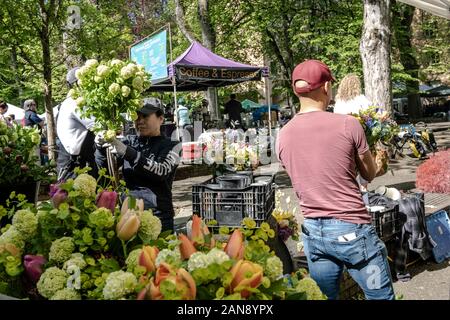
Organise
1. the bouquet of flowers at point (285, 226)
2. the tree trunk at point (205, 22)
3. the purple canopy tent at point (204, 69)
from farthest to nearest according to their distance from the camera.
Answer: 1. the tree trunk at point (205, 22)
2. the purple canopy tent at point (204, 69)
3. the bouquet of flowers at point (285, 226)

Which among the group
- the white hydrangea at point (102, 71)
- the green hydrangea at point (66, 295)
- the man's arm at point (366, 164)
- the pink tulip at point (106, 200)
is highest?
the white hydrangea at point (102, 71)

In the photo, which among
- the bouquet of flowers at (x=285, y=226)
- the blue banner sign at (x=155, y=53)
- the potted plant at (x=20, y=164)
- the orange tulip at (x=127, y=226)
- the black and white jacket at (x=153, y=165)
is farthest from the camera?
the blue banner sign at (x=155, y=53)

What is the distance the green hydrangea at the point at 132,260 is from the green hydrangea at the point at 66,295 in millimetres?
175

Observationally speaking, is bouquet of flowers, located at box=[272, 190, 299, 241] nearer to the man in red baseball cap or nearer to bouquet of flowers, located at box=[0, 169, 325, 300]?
the man in red baseball cap

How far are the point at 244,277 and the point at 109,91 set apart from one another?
6.12ft

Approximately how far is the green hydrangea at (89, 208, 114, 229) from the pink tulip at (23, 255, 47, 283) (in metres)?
0.21

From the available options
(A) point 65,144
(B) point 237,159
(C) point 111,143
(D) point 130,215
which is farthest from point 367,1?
(D) point 130,215

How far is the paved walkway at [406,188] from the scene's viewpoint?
4.58m

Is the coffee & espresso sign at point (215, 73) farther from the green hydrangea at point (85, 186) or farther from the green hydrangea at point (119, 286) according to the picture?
the green hydrangea at point (119, 286)

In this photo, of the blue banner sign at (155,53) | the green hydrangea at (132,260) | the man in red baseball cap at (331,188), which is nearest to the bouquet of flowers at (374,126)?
the man in red baseball cap at (331,188)

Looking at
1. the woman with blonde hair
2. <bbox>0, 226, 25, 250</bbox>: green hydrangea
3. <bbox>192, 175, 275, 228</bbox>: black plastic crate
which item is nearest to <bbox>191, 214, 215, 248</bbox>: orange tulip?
<bbox>0, 226, 25, 250</bbox>: green hydrangea

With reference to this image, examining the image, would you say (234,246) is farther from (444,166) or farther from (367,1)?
(367,1)
